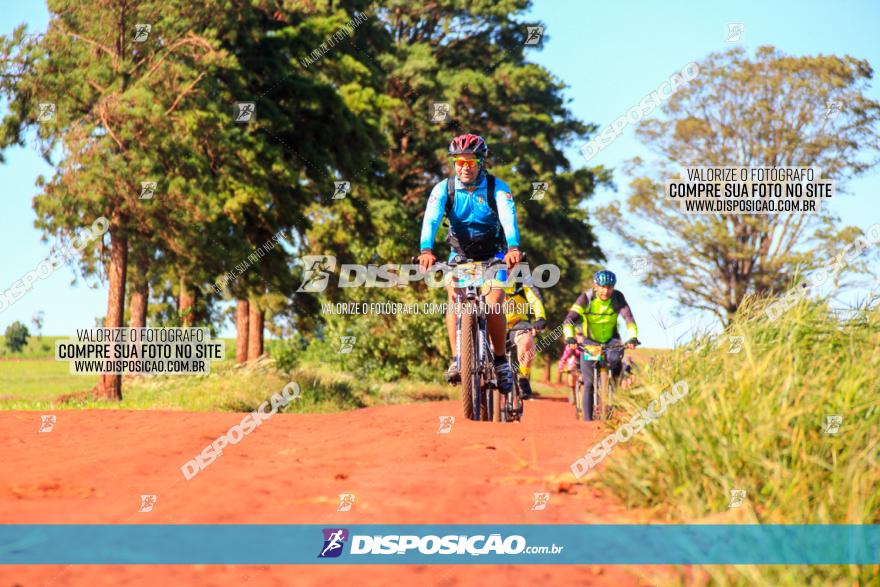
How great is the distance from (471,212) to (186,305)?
17.7 meters

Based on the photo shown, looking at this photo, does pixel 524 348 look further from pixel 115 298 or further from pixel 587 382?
pixel 115 298

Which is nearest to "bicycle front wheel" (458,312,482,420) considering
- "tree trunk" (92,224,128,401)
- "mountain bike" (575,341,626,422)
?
"mountain bike" (575,341,626,422)

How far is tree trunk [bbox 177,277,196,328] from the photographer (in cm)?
2192

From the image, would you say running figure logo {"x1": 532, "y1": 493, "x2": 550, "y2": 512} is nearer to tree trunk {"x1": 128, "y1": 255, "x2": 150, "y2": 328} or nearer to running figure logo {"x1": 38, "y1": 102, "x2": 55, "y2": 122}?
tree trunk {"x1": 128, "y1": 255, "x2": 150, "y2": 328}

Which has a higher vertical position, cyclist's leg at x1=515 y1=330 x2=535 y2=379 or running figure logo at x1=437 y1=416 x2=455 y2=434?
cyclist's leg at x1=515 y1=330 x2=535 y2=379

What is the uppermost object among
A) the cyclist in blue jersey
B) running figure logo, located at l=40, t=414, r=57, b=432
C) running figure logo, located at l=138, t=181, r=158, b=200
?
running figure logo, located at l=138, t=181, r=158, b=200

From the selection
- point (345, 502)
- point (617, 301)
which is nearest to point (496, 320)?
point (617, 301)

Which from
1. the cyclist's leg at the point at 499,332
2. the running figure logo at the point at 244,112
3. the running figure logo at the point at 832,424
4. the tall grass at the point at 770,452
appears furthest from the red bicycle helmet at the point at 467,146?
the running figure logo at the point at 244,112

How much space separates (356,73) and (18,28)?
10.5m

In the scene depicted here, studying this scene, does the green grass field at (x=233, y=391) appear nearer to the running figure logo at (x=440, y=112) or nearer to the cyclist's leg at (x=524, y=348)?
the cyclist's leg at (x=524, y=348)

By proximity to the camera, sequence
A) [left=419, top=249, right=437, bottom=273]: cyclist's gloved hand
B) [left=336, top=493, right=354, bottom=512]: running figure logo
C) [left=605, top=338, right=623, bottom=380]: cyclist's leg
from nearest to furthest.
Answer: [left=336, top=493, right=354, bottom=512]: running figure logo
[left=419, top=249, right=437, bottom=273]: cyclist's gloved hand
[left=605, top=338, right=623, bottom=380]: cyclist's leg

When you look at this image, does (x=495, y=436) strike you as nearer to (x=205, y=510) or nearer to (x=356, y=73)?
(x=205, y=510)

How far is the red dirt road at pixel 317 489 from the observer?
4074mm

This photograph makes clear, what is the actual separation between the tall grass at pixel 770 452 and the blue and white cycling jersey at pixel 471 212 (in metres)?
3.08
